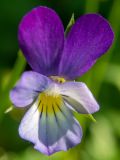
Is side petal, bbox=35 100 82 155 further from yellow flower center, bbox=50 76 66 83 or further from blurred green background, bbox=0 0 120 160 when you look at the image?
blurred green background, bbox=0 0 120 160

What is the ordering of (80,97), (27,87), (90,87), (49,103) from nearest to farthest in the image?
(27,87), (80,97), (49,103), (90,87)

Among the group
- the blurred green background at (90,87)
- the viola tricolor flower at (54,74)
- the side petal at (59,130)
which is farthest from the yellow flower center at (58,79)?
the blurred green background at (90,87)

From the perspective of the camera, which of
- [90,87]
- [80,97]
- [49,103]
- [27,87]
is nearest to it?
[27,87]

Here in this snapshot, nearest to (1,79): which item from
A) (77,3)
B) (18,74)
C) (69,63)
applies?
(18,74)

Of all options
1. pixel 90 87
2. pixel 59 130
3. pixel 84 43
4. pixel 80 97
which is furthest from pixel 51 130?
pixel 90 87

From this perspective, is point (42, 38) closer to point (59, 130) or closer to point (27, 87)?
point (27, 87)

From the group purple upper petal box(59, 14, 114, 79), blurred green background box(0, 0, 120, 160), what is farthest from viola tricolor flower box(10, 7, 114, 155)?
blurred green background box(0, 0, 120, 160)

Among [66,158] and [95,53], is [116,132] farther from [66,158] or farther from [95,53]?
[95,53]
